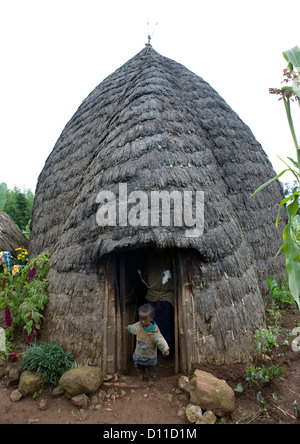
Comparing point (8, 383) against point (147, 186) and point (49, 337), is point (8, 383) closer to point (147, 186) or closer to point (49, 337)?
point (49, 337)

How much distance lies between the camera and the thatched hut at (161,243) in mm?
3314

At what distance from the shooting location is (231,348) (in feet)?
10.8

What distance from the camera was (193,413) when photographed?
2.65 meters

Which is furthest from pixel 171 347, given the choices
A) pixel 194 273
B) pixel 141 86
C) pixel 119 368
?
pixel 141 86

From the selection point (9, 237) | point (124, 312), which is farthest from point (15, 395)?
point (9, 237)

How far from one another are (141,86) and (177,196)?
95.0 inches

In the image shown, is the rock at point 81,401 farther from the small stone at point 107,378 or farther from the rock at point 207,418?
the rock at point 207,418

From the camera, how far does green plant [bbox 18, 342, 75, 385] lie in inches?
127

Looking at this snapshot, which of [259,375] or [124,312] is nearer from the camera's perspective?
[259,375]

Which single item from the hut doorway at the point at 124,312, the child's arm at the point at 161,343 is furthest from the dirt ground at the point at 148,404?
the child's arm at the point at 161,343

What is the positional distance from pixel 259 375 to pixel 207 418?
2.53 feet

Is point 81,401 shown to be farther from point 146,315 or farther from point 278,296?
point 278,296

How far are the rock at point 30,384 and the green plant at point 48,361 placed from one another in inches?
2.3

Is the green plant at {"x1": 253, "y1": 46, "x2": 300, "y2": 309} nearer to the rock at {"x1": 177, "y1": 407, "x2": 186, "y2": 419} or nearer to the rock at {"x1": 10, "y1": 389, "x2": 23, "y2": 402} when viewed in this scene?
the rock at {"x1": 177, "y1": 407, "x2": 186, "y2": 419}
